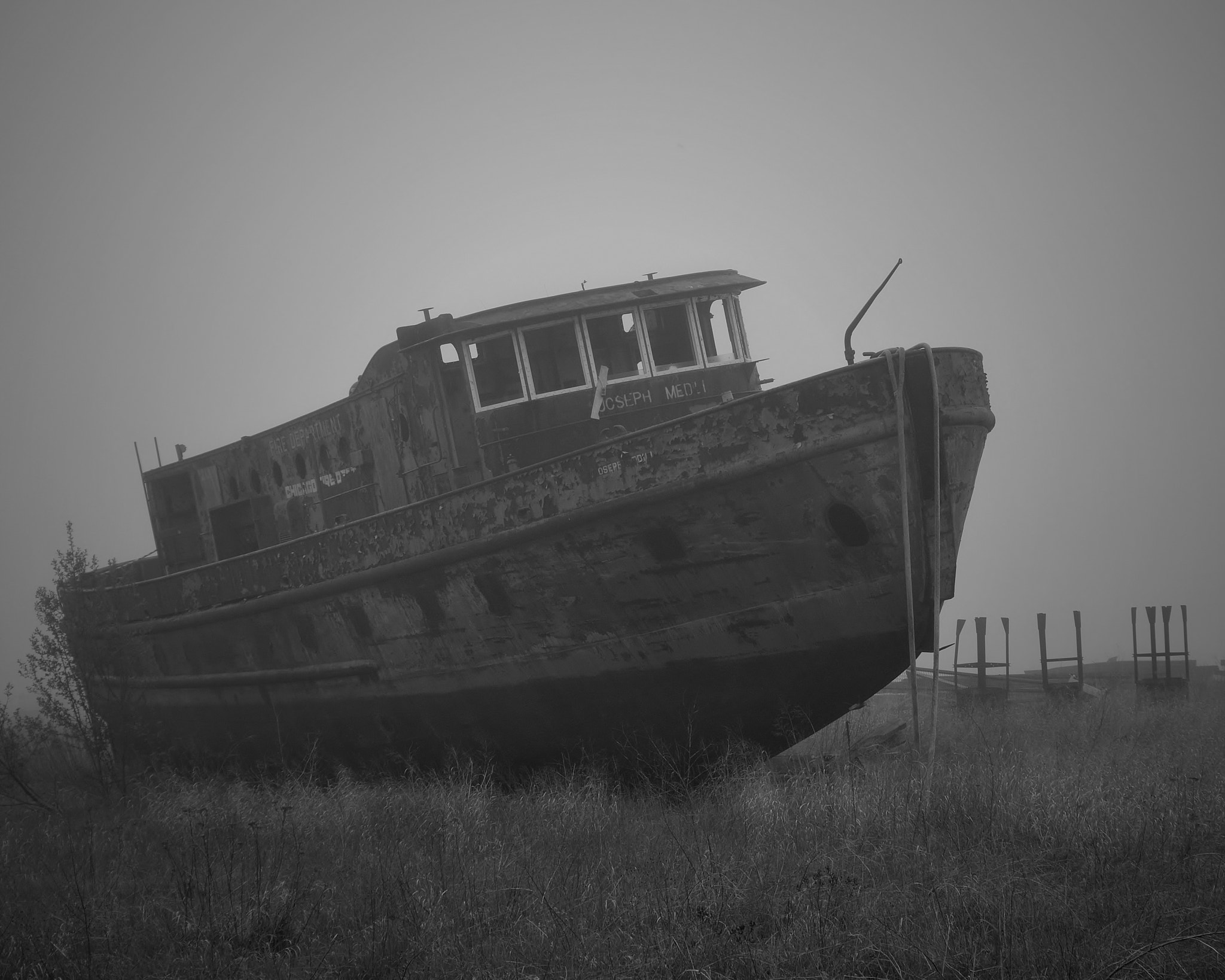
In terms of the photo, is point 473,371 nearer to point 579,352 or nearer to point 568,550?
point 579,352

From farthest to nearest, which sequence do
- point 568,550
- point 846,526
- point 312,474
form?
point 312,474 < point 568,550 < point 846,526

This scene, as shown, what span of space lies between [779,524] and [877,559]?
0.69 meters

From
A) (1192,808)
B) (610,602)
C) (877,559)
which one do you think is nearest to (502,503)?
(610,602)

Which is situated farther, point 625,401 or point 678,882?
point 625,401

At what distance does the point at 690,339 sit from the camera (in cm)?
955

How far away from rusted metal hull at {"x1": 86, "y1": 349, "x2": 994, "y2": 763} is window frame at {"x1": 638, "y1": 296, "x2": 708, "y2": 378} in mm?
1740

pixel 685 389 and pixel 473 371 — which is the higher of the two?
pixel 473 371

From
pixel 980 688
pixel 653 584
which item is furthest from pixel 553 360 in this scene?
pixel 980 688

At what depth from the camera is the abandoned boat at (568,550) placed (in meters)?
7.18

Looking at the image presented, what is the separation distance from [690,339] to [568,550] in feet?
8.58

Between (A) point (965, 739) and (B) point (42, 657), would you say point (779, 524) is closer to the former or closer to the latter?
(A) point (965, 739)

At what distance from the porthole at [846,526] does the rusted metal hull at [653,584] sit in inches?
0.5

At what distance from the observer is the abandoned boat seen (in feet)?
23.6

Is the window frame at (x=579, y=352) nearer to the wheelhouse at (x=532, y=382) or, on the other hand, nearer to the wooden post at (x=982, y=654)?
the wheelhouse at (x=532, y=382)
